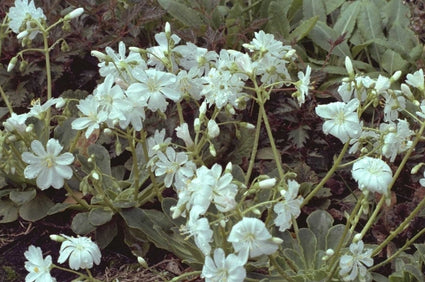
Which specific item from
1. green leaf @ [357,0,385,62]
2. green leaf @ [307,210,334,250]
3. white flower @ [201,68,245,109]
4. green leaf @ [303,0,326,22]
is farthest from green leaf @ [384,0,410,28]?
white flower @ [201,68,245,109]

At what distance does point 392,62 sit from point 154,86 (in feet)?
5.90

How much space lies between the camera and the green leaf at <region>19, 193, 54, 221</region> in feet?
9.95

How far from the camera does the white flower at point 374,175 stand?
2.12 meters

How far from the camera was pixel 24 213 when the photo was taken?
3033 millimetres

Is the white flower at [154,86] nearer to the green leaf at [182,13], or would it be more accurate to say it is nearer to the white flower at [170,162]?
the white flower at [170,162]

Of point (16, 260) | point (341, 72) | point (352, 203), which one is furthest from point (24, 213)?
point (341, 72)

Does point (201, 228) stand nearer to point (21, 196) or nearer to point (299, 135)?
point (21, 196)

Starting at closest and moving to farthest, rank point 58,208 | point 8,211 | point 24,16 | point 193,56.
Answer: point 193,56 < point 24,16 < point 58,208 < point 8,211

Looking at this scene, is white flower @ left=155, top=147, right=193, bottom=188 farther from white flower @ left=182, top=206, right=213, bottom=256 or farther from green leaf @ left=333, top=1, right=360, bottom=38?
green leaf @ left=333, top=1, right=360, bottom=38

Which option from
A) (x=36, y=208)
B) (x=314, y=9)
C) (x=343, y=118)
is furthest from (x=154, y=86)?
(x=314, y=9)

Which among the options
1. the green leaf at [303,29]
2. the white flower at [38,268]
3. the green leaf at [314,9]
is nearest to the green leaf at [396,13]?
the green leaf at [314,9]

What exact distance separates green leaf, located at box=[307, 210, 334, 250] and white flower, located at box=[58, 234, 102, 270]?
0.88 m

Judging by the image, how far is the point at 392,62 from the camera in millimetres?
3832

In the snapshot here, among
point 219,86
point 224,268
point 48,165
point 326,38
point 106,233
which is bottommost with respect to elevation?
point 106,233
